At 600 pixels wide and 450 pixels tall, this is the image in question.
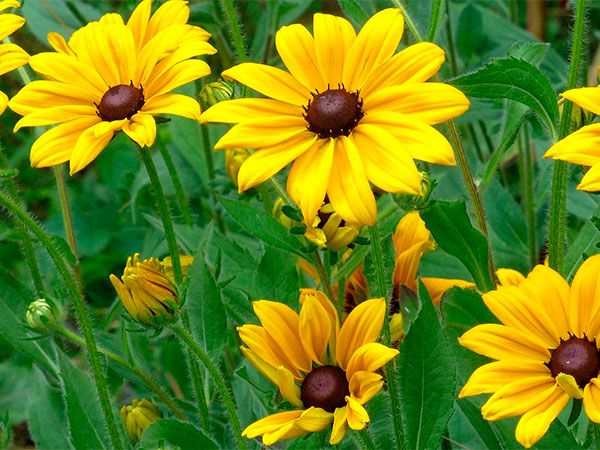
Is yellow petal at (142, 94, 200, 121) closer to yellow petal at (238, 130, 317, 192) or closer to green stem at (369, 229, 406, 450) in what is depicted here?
yellow petal at (238, 130, 317, 192)

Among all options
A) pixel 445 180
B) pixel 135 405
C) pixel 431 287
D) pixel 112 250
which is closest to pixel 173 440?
pixel 135 405

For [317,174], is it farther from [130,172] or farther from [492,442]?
[130,172]

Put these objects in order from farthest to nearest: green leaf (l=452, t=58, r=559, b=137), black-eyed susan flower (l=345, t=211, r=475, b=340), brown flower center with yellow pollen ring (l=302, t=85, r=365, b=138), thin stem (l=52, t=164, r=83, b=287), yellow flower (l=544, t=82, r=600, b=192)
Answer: thin stem (l=52, t=164, r=83, b=287)
black-eyed susan flower (l=345, t=211, r=475, b=340)
green leaf (l=452, t=58, r=559, b=137)
brown flower center with yellow pollen ring (l=302, t=85, r=365, b=138)
yellow flower (l=544, t=82, r=600, b=192)

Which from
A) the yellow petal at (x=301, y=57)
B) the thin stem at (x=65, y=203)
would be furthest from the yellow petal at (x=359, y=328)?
the thin stem at (x=65, y=203)

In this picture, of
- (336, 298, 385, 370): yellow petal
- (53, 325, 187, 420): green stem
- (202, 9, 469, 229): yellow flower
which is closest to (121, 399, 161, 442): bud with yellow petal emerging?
(53, 325, 187, 420): green stem

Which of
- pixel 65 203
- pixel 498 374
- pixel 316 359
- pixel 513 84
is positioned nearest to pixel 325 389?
pixel 316 359

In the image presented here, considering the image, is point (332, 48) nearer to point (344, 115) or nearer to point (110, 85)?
point (344, 115)
